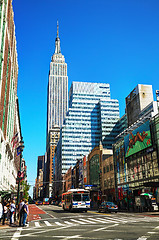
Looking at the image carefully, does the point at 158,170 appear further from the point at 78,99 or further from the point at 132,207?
the point at 78,99

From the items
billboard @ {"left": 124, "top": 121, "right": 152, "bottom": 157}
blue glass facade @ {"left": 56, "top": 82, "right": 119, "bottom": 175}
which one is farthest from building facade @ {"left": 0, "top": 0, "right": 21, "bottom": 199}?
blue glass facade @ {"left": 56, "top": 82, "right": 119, "bottom": 175}

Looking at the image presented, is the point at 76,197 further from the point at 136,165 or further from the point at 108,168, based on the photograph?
the point at 108,168

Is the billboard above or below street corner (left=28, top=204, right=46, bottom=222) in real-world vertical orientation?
above

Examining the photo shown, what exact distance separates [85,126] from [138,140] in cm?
11052

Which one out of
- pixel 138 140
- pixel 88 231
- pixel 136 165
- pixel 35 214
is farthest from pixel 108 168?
pixel 88 231

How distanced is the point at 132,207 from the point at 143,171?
7020 mm

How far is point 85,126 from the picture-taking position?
15612 cm

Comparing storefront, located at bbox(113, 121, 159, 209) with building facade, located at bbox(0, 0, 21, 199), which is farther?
building facade, located at bbox(0, 0, 21, 199)

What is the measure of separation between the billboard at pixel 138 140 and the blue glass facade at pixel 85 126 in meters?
96.7

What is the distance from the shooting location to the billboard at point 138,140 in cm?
4233

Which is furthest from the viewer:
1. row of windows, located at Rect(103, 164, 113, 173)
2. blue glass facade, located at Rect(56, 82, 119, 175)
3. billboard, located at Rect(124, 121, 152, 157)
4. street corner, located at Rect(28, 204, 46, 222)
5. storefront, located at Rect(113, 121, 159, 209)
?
blue glass facade, located at Rect(56, 82, 119, 175)

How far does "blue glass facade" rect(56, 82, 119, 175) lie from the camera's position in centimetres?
14862

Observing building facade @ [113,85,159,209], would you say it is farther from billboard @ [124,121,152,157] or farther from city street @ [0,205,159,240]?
city street @ [0,205,159,240]

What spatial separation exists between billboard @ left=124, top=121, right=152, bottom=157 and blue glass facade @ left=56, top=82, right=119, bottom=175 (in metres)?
96.7
